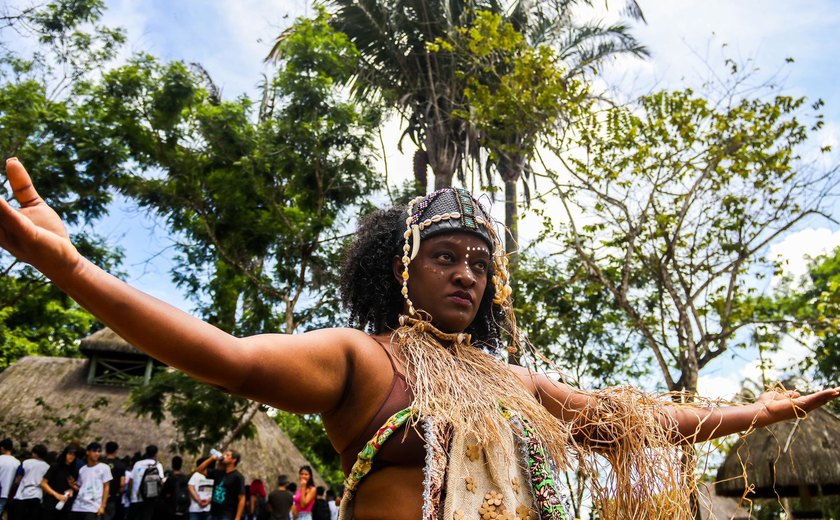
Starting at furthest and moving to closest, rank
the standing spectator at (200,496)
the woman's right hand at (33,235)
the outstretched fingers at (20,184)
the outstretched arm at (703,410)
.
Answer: the standing spectator at (200,496) < the outstretched arm at (703,410) < the outstretched fingers at (20,184) < the woman's right hand at (33,235)

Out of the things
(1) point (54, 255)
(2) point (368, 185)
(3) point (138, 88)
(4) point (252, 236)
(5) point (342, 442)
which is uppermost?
(3) point (138, 88)

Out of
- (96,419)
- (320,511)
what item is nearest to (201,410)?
(320,511)

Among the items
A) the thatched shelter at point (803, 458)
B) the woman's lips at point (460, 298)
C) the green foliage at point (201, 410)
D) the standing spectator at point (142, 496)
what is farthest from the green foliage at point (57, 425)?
the woman's lips at point (460, 298)

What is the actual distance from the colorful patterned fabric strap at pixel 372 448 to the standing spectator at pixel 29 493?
7.77 m

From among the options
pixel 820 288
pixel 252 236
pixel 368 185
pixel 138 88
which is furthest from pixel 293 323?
pixel 820 288

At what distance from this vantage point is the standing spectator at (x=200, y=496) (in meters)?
8.96

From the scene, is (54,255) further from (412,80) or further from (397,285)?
(412,80)

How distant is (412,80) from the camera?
17.7 metres

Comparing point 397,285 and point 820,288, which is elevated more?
point 820,288

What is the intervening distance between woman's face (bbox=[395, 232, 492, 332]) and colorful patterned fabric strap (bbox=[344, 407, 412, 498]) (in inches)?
17.1

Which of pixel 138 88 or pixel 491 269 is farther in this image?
pixel 138 88

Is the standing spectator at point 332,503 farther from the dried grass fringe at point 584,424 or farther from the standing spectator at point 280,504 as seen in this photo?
the dried grass fringe at point 584,424

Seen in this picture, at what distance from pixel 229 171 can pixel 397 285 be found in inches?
365

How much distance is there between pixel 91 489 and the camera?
332 inches
